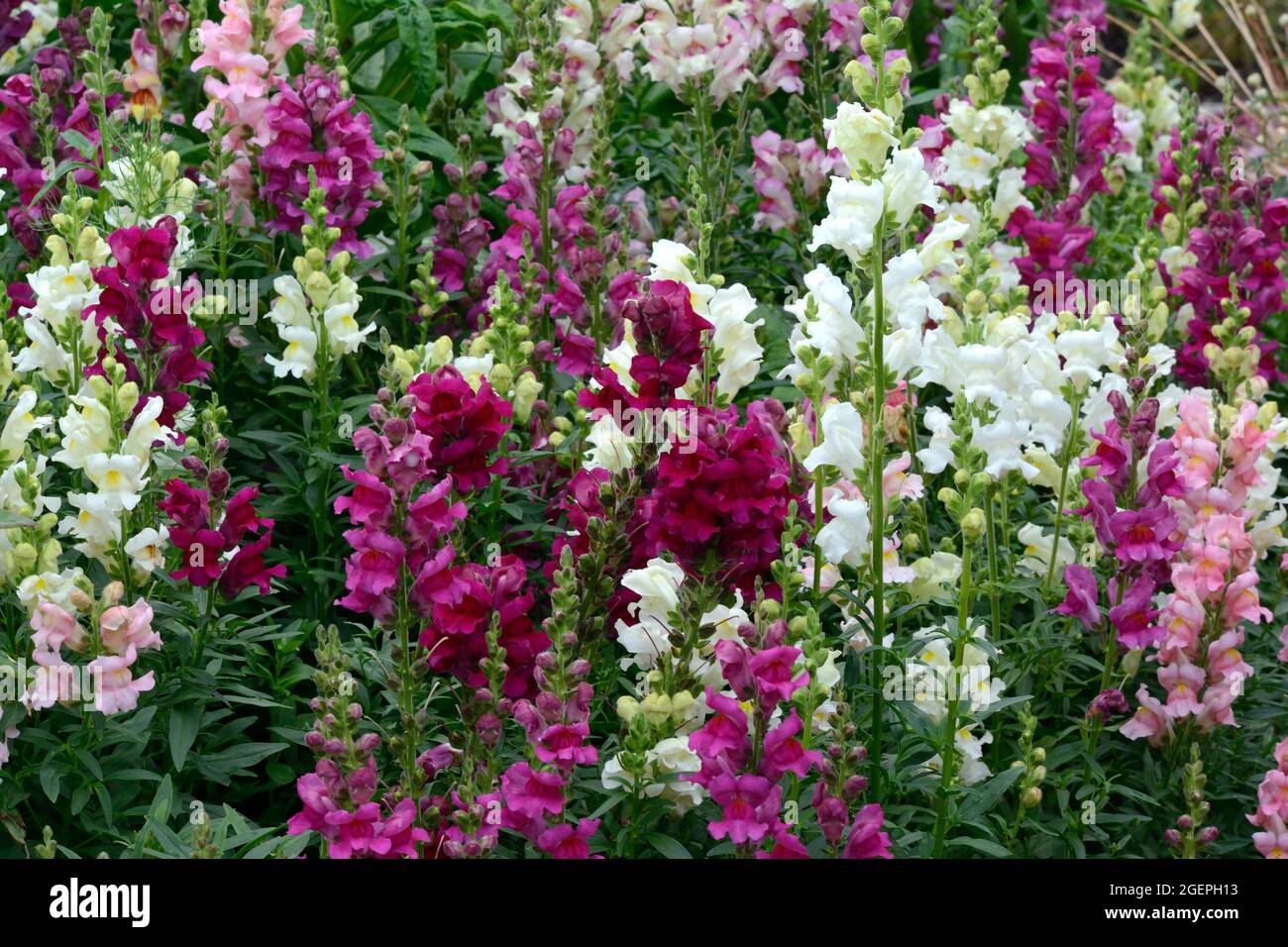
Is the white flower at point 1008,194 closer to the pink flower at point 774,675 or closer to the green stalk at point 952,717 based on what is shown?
the green stalk at point 952,717

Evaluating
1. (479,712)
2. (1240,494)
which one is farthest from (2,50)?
(1240,494)

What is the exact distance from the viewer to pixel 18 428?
361cm

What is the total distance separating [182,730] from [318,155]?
181 cm

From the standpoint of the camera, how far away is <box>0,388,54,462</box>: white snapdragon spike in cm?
357

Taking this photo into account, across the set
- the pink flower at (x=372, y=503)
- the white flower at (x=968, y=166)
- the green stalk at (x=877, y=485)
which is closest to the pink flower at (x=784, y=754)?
the green stalk at (x=877, y=485)

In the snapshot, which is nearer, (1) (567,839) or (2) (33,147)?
(1) (567,839)

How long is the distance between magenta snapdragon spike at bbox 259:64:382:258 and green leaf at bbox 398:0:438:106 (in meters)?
0.82

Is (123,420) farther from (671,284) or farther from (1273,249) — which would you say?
(1273,249)

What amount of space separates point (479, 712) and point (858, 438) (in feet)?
3.19

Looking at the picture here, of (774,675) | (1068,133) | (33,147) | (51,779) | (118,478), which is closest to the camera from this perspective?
(774,675)

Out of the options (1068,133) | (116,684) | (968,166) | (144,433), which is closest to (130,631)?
(116,684)

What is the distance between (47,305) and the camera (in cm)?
390

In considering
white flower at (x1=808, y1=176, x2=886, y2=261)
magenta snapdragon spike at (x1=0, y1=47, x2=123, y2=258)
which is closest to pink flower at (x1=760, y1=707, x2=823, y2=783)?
white flower at (x1=808, y1=176, x2=886, y2=261)

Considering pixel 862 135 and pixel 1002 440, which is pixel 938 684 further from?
pixel 862 135
